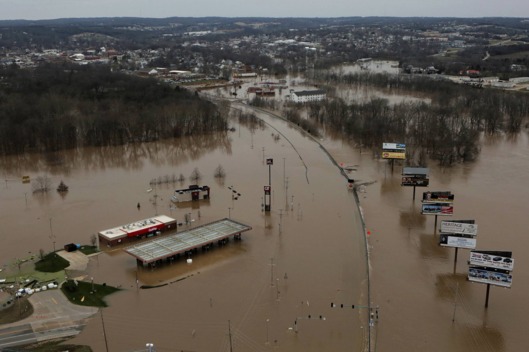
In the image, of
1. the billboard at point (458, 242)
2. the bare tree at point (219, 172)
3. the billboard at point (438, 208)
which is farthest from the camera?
the bare tree at point (219, 172)

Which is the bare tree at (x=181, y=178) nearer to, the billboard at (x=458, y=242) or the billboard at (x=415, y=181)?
the billboard at (x=415, y=181)

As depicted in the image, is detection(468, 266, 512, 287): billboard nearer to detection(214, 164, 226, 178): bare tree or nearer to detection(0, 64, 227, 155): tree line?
detection(214, 164, 226, 178): bare tree

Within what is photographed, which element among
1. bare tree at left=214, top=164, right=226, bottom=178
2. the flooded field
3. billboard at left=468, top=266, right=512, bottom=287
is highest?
billboard at left=468, top=266, right=512, bottom=287

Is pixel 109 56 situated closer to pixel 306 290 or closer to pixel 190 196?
pixel 190 196

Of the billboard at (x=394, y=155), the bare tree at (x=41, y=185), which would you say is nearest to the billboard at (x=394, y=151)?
the billboard at (x=394, y=155)

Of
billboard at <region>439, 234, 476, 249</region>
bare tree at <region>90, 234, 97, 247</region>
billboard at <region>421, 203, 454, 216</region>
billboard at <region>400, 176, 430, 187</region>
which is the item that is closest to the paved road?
bare tree at <region>90, 234, 97, 247</region>

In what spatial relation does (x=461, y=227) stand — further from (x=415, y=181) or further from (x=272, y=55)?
(x=272, y=55)
